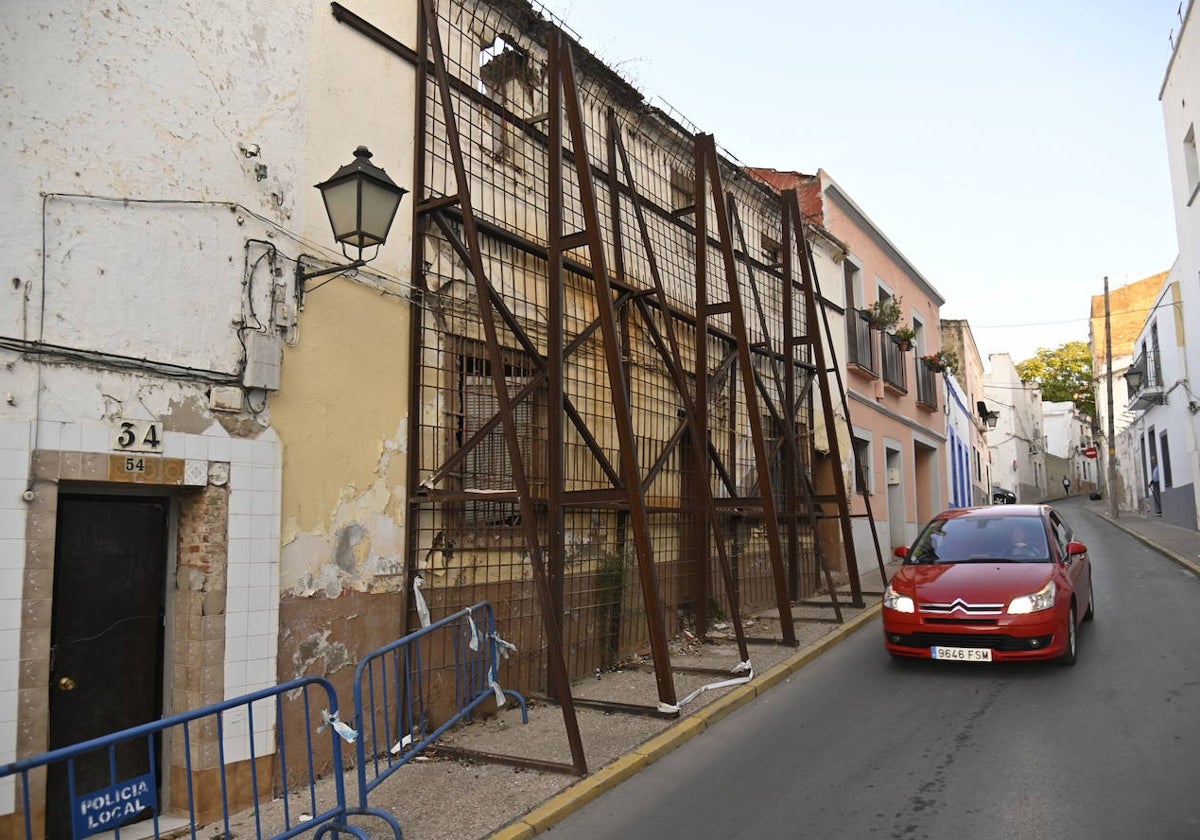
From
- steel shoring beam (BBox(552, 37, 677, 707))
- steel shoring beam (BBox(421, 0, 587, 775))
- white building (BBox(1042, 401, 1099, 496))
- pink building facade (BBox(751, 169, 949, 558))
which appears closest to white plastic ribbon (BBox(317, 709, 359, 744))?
steel shoring beam (BBox(421, 0, 587, 775))

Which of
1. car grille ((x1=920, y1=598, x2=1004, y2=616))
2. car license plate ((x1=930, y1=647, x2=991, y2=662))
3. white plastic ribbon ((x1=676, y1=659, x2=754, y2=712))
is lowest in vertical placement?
white plastic ribbon ((x1=676, y1=659, x2=754, y2=712))

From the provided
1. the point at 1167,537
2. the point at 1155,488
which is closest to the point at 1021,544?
the point at 1167,537

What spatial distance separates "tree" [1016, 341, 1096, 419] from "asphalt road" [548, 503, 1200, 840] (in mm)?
54561

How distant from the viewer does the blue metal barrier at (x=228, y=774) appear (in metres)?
3.89

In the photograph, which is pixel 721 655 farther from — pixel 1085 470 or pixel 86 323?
pixel 1085 470

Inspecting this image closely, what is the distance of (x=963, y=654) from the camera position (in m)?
7.49

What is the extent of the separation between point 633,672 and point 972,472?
24867mm

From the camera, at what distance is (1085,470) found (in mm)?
67125

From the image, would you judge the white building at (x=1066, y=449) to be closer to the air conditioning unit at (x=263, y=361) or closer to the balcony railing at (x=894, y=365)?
the balcony railing at (x=894, y=365)

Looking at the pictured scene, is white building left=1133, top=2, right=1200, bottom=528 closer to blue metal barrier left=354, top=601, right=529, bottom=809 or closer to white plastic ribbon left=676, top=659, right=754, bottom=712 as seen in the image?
white plastic ribbon left=676, top=659, right=754, bottom=712

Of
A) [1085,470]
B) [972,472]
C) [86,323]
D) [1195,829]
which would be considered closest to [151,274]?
[86,323]

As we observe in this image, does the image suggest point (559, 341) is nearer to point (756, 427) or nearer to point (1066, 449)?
point (756, 427)

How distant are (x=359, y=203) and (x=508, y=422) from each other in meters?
1.75

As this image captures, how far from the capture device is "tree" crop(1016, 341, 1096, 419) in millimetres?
56472
